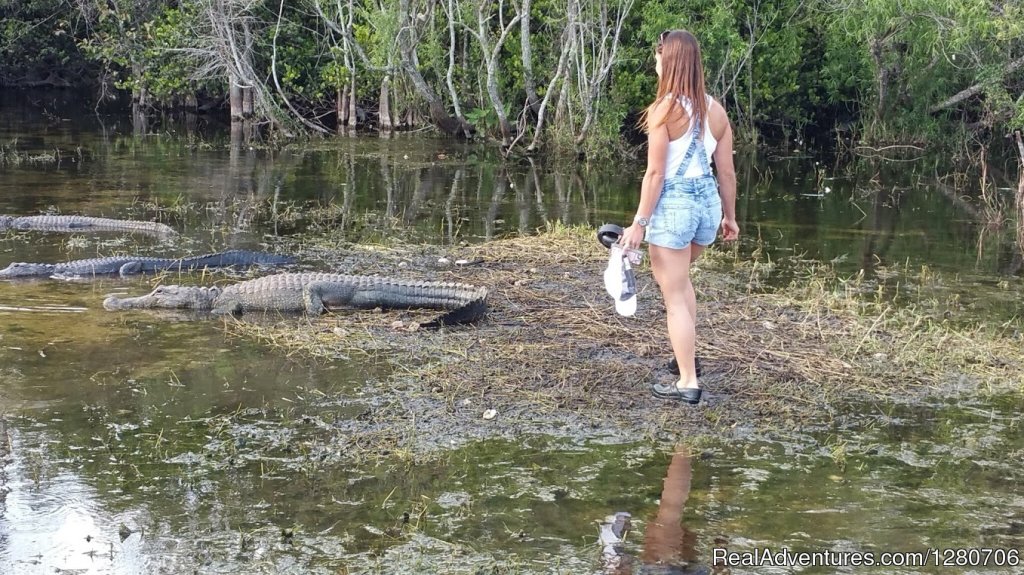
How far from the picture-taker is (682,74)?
4.86 metres

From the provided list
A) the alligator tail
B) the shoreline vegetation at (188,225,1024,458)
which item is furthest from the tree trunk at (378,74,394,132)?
the alligator tail

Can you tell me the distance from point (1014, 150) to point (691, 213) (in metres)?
16.9

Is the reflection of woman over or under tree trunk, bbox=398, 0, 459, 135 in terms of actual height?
under

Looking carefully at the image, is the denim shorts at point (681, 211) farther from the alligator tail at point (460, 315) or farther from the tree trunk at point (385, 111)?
the tree trunk at point (385, 111)

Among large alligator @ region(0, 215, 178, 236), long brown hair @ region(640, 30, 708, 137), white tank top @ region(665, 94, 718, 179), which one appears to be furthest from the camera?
large alligator @ region(0, 215, 178, 236)

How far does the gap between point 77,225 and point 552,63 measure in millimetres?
10494

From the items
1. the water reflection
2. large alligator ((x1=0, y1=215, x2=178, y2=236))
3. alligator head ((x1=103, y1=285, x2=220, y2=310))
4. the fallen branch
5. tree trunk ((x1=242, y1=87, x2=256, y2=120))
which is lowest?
the water reflection

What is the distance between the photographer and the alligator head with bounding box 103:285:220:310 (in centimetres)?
703

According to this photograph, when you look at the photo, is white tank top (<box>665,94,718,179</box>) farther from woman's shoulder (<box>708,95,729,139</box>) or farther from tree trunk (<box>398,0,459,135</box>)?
tree trunk (<box>398,0,459,135</box>)

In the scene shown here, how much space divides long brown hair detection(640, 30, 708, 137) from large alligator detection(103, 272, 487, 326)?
2.43 meters

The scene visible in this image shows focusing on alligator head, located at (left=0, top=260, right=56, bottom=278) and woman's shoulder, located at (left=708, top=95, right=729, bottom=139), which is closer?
woman's shoulder, located at (left=708, top=95, right=729, bottom=139)

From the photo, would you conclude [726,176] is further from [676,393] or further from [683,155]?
[676,393]

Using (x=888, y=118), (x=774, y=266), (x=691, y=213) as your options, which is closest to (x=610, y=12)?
(x=888, y=118)

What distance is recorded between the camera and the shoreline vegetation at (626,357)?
5047 millimetres
